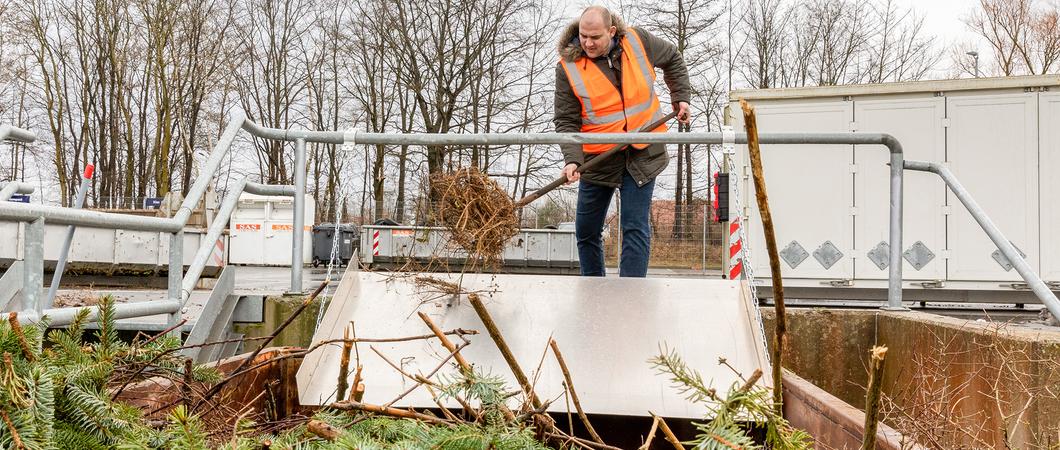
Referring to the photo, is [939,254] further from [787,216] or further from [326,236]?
[326,236]

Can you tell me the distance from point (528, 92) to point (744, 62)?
8.44 m

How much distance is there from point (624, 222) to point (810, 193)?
252 inches

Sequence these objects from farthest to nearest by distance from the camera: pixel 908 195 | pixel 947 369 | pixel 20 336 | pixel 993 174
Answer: pixel 908 195, pixel 993 174, pixel 947 369, pixel 20 336

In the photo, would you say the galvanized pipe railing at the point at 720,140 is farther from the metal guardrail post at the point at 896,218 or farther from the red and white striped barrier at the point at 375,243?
the red and white striped barrier at the point at 375,243

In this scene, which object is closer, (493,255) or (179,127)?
(493,255)

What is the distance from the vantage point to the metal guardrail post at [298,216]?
358cm

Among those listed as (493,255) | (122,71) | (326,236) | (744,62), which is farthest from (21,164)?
(493,255)

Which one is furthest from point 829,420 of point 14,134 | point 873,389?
point 14,134

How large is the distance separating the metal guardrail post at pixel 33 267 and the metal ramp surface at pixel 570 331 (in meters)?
0.78

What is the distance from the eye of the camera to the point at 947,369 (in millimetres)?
2621

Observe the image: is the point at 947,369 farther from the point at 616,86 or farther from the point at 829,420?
the point at 616,86

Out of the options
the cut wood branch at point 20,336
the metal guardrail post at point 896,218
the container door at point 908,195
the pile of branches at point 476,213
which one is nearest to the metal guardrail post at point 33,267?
the cut wood branch at point 20,336

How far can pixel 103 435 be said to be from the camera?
1.18 metres

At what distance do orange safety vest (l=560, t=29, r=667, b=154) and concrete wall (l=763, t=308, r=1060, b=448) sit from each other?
121 centimetres
